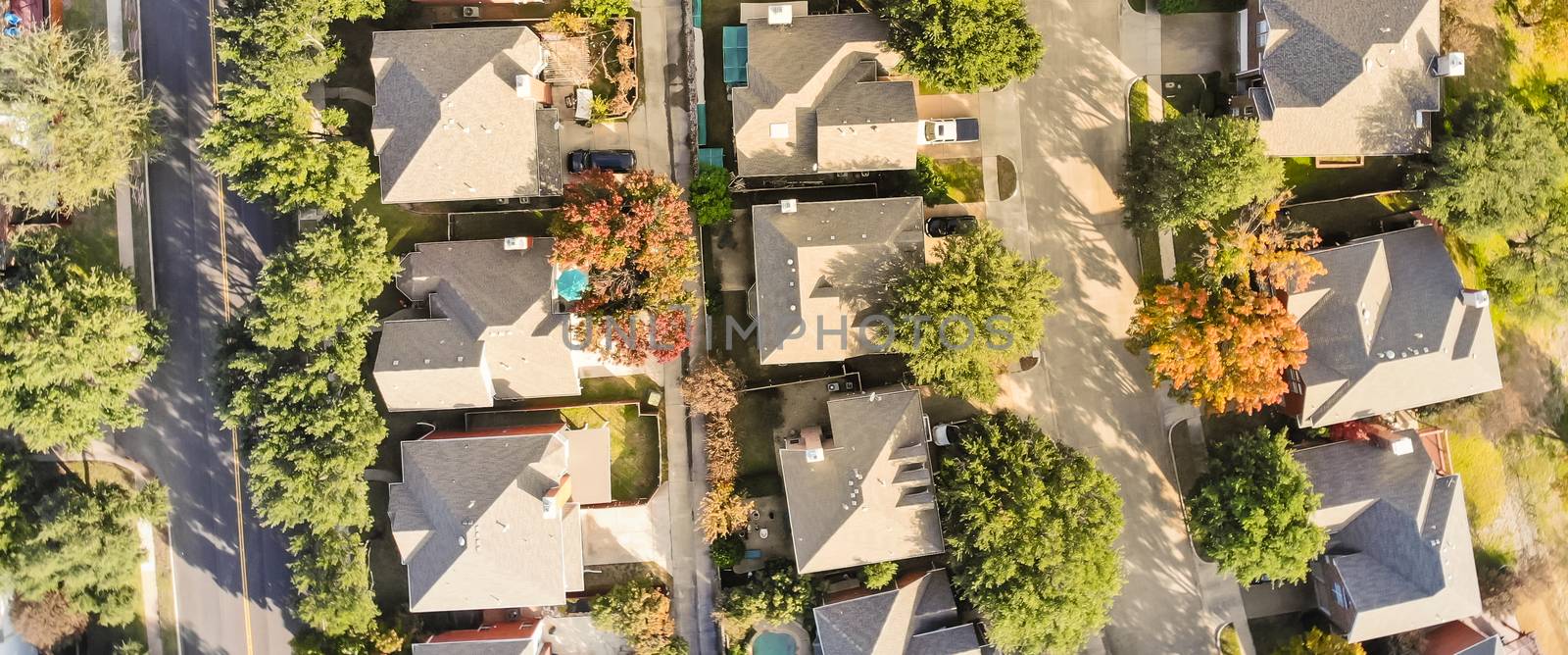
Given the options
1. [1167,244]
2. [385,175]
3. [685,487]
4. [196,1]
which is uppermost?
[196,1]

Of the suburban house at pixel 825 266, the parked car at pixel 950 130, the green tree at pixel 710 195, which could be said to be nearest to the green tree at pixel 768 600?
the suburban house at pixel 825 266

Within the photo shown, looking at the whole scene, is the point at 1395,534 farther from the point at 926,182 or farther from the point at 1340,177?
the point at 926,182

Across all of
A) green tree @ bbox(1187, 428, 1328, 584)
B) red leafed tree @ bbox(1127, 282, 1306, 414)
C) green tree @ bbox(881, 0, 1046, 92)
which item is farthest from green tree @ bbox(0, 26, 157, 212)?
green tree @ bbox(1187, 428, 1328, 584)

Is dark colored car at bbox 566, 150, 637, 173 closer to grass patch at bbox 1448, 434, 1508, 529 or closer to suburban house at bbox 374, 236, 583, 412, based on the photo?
suburban house at bbox 374, 236, 583, 412

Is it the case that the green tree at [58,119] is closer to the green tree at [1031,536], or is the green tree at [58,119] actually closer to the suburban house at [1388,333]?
the green tree at [1031,536]

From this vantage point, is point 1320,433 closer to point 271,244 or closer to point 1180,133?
point 1180,133

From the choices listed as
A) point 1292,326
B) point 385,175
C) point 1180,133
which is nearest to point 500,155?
point 385,175
